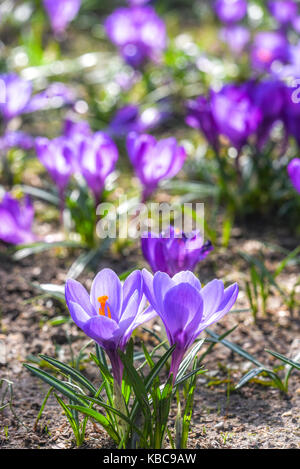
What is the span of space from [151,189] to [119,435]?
1.04 metres

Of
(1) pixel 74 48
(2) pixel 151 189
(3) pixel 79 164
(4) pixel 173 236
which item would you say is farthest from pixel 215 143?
(1) pixel 74 48

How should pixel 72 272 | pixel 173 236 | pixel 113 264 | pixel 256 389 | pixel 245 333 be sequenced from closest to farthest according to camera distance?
pixel 173 236 < pixel 256 389 < pixel 245 333 < pixel 72 272 < pixel 113 264

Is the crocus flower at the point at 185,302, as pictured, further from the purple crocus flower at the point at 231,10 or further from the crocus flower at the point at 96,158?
the purple crocus flower at the point at 231,10

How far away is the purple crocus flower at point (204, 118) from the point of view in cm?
225

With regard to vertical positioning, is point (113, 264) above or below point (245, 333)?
above

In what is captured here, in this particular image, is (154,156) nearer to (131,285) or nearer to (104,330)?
(131,285)

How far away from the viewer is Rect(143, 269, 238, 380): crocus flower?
1.16 metres

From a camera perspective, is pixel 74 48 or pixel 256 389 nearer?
pixel 256 389

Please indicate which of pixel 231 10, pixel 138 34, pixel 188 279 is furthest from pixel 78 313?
pixel 231 10

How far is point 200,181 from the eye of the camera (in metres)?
2.72

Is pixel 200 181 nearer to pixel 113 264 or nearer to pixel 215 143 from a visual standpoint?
pixel 215 143

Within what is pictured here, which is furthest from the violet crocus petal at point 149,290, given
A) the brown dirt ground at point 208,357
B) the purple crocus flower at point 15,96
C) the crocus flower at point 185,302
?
the purple crocus flower at point 15,96

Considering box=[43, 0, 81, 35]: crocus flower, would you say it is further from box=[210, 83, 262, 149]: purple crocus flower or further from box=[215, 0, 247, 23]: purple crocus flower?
box=[210, 83, 262, 149]: purple crocus flower
